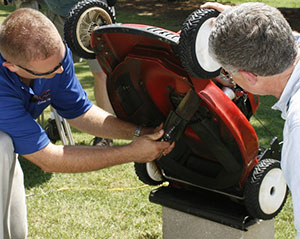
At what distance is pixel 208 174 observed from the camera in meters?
2.65

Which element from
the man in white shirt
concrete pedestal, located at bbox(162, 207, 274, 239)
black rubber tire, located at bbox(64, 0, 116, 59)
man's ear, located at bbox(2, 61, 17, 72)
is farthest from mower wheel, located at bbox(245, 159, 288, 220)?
man's ear, located at bbox(2, 61, 17, 72)

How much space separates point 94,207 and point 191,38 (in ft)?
6.35

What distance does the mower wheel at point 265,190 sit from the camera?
2.46m

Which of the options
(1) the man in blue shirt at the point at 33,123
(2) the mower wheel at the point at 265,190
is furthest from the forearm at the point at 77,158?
(2) the mower wheel at the point at 265,190

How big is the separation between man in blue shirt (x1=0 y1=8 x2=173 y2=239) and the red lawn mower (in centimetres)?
14

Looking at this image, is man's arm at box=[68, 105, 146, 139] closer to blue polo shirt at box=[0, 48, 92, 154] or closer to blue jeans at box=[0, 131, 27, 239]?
blue polo shirt at box=[0, 48, 92, 154]

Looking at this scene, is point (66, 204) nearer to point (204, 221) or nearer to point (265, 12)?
point (204, 221)

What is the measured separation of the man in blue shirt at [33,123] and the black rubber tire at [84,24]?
7 centimetres

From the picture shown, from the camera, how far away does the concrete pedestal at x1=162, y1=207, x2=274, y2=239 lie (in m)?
2.62

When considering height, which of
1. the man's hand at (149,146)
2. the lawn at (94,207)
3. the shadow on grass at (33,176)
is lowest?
the shadow on grass at (33,176)

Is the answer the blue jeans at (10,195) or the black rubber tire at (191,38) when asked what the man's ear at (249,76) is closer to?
the black rubber tire at (191,38)

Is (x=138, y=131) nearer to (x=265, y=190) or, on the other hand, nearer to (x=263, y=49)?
(x=265, y=190)

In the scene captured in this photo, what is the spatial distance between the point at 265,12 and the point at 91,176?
277 cm

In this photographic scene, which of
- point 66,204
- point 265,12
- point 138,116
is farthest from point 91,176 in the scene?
point 265,12
